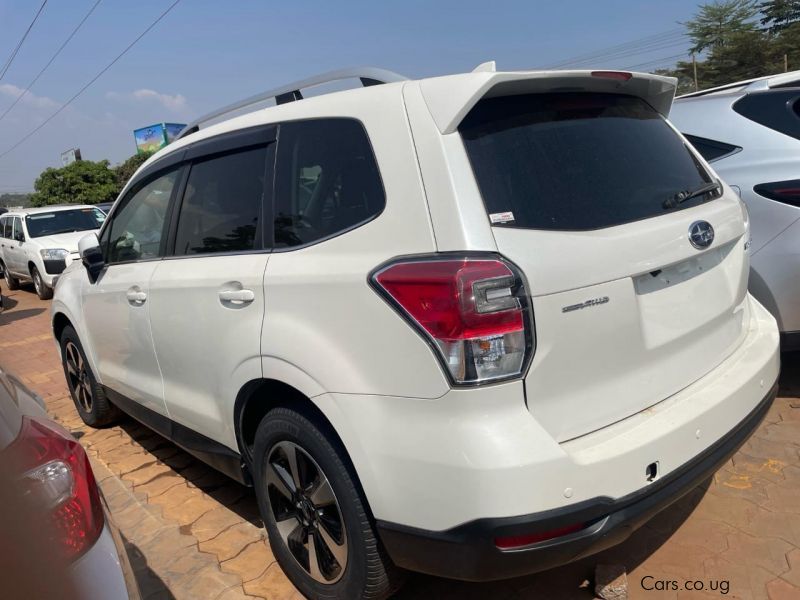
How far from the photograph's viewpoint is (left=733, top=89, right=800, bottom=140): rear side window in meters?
3.57

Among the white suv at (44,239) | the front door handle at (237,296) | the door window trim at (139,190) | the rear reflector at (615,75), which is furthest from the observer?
the white suv at (44,239)

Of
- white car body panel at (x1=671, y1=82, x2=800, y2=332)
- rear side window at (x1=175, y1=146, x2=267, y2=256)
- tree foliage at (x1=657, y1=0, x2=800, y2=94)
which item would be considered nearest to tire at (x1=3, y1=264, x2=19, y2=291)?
rear side window at (x1=175, y1=146, x2=267, y2=256)

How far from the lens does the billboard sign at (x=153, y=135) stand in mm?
51750

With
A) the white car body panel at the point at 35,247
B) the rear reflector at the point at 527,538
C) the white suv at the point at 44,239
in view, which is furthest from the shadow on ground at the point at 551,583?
the white suv at the point at 44,239

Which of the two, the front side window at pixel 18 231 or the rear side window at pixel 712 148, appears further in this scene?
the front side window at pixel 18 231

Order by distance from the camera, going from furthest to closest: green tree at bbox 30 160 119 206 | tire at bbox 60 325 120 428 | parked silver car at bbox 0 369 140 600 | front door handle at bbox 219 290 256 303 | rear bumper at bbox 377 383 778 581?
1. green tree at bbox 30 160 119 206
2. tire at bbox 60 325 120 428
3. front door handle at bbox 219 290 256 303
4. rear bumper at bbox 377 383 778 581
5. parked silver car at bbox 0 369 140 600

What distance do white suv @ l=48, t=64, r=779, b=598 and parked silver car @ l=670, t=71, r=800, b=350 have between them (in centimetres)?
85

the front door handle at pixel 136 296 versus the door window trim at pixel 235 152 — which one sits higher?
the door window trim at pixel 235 152

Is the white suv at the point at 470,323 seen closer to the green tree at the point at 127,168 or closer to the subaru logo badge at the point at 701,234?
the subaru logo badge at the point at 701,234

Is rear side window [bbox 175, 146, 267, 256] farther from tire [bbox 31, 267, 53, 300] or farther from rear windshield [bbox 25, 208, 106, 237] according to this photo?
rear windshield [bbox 25, 208, 106, 237]

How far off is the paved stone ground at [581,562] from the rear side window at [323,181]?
1174 mm

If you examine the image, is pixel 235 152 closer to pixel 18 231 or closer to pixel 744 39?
pixel 18 231

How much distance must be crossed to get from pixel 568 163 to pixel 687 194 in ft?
1.98

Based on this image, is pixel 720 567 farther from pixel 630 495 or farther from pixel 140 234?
pixel 140 234
